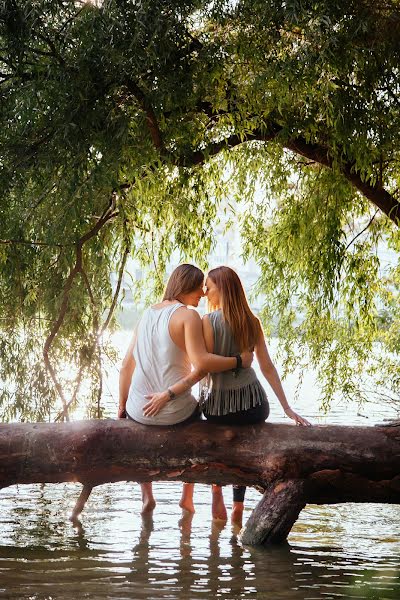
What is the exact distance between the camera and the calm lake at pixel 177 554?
4.86 m

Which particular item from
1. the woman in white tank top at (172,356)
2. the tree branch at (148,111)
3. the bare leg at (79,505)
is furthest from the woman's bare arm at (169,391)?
the tree branch at (148,111)

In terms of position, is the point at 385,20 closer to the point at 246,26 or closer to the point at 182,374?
the point at 246,26

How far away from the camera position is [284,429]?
18.6 ft

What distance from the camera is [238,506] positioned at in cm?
642

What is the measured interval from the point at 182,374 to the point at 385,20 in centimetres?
262

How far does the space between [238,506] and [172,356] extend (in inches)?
51.7

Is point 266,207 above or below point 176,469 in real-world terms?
above

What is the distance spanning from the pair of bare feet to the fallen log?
0.75 metres

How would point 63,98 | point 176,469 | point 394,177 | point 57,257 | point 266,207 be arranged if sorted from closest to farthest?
point 176,469 → point 63,98 → point 57,257 → point 394,177 → point 266,207

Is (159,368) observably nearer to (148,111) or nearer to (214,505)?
(214,505)

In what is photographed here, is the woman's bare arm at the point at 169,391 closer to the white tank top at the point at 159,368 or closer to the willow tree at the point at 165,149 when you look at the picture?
the white tank top at the point at 159,368

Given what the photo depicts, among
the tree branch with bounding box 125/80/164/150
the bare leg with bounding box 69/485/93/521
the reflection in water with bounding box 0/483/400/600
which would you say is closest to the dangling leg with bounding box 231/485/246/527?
the reflection in water with bounding box 0/483/400/600

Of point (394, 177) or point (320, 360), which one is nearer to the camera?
point (394, 177)

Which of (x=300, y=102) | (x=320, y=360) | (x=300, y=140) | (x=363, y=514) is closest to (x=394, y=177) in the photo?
(x=300, y=140)
